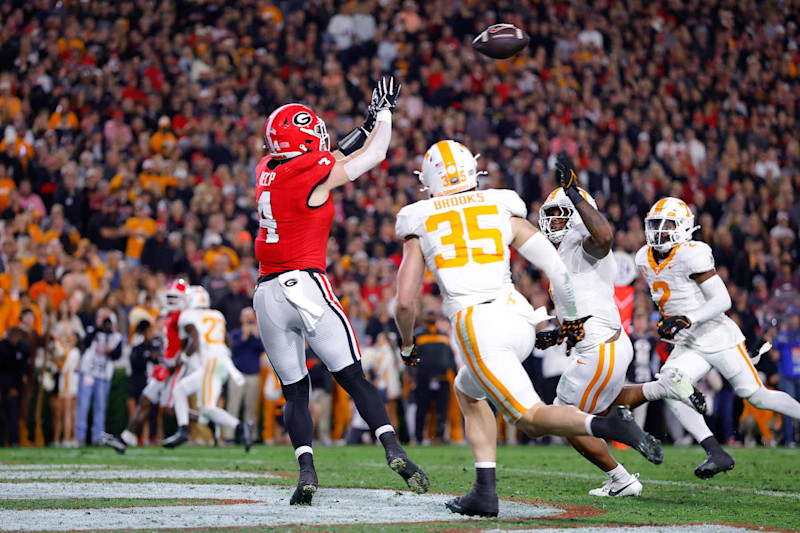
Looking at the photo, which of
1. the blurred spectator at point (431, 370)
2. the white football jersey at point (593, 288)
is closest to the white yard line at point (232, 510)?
the white football jersey at point (593, 288)

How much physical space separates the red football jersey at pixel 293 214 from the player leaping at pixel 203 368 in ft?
19.3

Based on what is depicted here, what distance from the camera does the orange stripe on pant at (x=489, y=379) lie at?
5.02 m

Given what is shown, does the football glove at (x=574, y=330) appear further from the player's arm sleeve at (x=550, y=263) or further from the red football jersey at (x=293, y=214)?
the red football jersey at (x=293, y=214)

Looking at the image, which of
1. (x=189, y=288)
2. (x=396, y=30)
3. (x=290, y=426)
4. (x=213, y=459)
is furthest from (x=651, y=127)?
(x=290, y=426)

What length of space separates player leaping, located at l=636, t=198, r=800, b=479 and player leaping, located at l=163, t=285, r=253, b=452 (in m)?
5.44

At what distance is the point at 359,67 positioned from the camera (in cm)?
1820

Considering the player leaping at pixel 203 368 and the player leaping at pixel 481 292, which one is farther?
the player leaping at pixel 203 368

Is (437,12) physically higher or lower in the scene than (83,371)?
higher

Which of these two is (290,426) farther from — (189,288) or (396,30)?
(396,30)

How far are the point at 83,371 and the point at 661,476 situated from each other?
765 cm

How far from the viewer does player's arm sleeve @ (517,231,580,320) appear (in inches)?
208

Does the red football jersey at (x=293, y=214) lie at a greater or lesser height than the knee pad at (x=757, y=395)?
greater

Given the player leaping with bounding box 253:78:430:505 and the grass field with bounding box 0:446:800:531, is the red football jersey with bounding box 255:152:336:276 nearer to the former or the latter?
the player leaping with bounding box 253:78:430:505

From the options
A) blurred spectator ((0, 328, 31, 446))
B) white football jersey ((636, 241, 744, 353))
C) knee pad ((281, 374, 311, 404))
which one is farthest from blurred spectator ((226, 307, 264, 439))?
knee pad ((281, 374, 311, 404))
